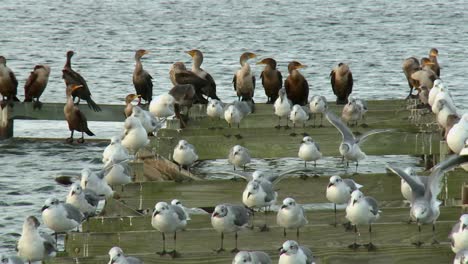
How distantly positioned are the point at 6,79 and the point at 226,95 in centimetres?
712

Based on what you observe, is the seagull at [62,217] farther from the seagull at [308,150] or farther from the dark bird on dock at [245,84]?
the dark bird on dock at [245,84]

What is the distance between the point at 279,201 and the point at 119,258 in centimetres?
349

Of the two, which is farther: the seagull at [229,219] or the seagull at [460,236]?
the seagull at [229,219]

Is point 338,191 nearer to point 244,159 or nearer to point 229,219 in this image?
point 229,219

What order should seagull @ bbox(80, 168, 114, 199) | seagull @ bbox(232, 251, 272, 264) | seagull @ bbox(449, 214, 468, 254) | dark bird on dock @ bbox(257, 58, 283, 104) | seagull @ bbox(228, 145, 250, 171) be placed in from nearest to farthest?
seagull @ bbox(232, 251, 272, 264)
seagull @ bbox(449, 214, 468, 254)
seagull @ bbox(80, 168, 114, 199)
seagull @ bbox(228, 145, 250, 171)
dark bird on dock @ bbox(257, 58, 283, 104)

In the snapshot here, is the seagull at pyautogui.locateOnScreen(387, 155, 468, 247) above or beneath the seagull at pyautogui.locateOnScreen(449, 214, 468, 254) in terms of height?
above

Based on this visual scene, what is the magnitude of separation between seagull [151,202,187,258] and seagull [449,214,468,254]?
203 cm

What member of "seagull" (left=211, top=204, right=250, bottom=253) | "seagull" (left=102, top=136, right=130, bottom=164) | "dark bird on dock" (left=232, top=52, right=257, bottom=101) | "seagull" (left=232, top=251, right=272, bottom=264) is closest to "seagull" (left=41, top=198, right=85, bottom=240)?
"seagull" (left=211, top=204, right=250, bottom=253)

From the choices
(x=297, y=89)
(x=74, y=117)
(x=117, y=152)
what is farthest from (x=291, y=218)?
(x=297, y=89)

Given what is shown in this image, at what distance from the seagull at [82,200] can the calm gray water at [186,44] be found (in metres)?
1.73

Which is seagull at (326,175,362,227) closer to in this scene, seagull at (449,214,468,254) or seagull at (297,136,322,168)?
seagull at (449,214,468,254)

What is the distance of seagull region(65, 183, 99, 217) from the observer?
11.9m

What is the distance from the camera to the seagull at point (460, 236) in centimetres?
990

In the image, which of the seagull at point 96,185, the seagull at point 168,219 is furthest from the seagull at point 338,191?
the seagull at point 96,185
